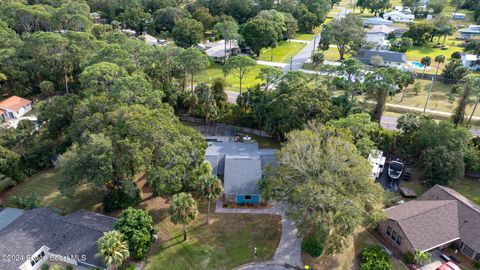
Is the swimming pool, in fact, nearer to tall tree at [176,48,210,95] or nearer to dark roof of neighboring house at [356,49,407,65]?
dark roof of neighboring house at [356,49,407,65]

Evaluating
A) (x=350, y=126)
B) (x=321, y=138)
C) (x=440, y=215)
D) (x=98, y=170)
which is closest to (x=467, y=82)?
(x=350, y=126)

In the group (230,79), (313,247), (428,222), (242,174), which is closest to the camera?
(313,247)

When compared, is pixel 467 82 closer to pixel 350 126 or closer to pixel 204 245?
pixel 350 126

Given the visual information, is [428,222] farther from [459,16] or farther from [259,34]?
[459,16]

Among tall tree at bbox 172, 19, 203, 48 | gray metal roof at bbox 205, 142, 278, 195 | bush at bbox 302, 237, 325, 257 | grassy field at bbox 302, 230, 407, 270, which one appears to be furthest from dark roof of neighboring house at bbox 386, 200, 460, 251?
tall tree at bbox 172, 19, 203, 48

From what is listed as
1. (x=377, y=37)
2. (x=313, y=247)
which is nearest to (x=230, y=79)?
(x=313, y=247)

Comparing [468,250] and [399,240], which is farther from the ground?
[399,240]

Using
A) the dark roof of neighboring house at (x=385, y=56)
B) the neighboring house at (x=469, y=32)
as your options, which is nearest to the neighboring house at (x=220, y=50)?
the dark roof of neighboring house at (x=385, y=56)
